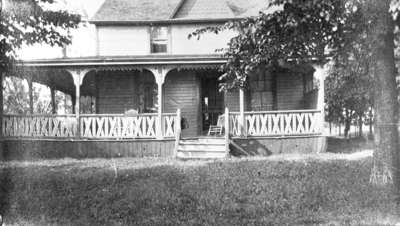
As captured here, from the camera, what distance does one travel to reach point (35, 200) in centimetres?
673

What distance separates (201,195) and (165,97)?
29.7ft

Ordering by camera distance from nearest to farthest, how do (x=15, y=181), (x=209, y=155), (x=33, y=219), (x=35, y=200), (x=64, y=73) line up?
(x=33, y=219)
(x=35, y=200)
(x=15, y=181)
(x=209, y=155)
(x=64, y=73)

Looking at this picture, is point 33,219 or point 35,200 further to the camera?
point 35,200

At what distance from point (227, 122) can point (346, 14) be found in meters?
7.00

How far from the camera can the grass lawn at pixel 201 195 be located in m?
5.71

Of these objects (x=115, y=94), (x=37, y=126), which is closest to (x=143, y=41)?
(x=115, y=94)

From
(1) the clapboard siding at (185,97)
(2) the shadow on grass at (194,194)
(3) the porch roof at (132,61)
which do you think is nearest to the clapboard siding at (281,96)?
(1) the clapboard siding at (185,97)

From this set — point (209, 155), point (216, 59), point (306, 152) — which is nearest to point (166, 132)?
point (209, 155)

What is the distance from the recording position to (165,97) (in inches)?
609

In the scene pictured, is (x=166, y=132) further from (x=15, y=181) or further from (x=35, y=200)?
(x=35, y=200)

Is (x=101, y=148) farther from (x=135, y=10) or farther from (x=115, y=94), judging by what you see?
(x=135, y=10)

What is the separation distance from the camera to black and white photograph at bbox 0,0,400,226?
6.08m

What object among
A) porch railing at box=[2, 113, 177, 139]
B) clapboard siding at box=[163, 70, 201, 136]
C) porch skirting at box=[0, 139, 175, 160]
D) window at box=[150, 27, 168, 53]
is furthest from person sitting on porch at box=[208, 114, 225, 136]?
window at box=[150, 27, 168, 53]

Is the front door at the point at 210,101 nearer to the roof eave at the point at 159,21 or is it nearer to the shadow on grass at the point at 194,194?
the roof eave at the point at 159,21
